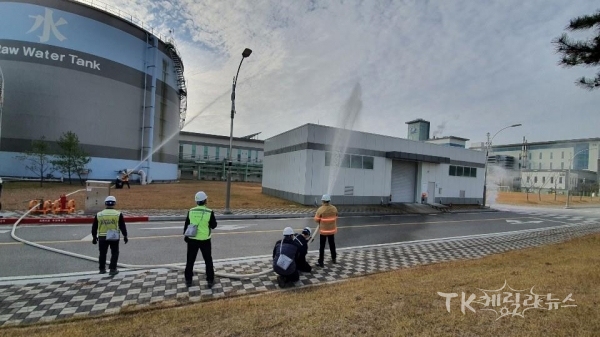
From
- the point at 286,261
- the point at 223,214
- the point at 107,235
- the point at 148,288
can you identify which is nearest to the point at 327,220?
the point at 286,261

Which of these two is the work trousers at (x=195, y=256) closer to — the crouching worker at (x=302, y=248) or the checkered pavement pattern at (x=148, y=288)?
the checkered pavement pattern at (x=148, y=288)

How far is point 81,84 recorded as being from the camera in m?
31.0

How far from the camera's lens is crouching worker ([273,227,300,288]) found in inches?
241

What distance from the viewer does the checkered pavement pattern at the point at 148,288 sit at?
4.77 metres

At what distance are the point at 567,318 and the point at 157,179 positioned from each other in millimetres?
42632

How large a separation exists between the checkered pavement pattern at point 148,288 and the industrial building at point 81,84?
31901 millimetres

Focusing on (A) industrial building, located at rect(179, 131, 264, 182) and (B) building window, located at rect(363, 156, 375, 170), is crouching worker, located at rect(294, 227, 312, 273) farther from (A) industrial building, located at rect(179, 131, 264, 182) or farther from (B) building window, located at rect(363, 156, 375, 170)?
(A) industrial building, located at rect(179, 131, 264, 182)

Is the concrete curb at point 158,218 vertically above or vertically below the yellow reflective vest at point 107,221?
below

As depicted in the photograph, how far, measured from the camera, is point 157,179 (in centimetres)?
3944

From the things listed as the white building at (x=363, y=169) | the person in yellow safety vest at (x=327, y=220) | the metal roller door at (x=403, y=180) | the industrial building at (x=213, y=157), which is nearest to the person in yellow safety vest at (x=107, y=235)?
the person in yellow safety vest at (x=327, y=220)

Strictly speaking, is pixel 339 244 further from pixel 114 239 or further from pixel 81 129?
pixel 81 129

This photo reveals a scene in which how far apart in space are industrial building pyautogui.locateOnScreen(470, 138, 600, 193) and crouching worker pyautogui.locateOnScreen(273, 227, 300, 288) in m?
82.0

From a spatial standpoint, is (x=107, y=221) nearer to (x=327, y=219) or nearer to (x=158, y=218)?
(x=327, y=219)

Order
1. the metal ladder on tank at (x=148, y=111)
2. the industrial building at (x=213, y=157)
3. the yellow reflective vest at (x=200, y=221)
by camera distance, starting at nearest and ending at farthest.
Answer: the yellow reflective vest at (x=200, y=221)
the metal ladder on tank at (x=148, y=111)
the industrial building at (x=213, y=157)
